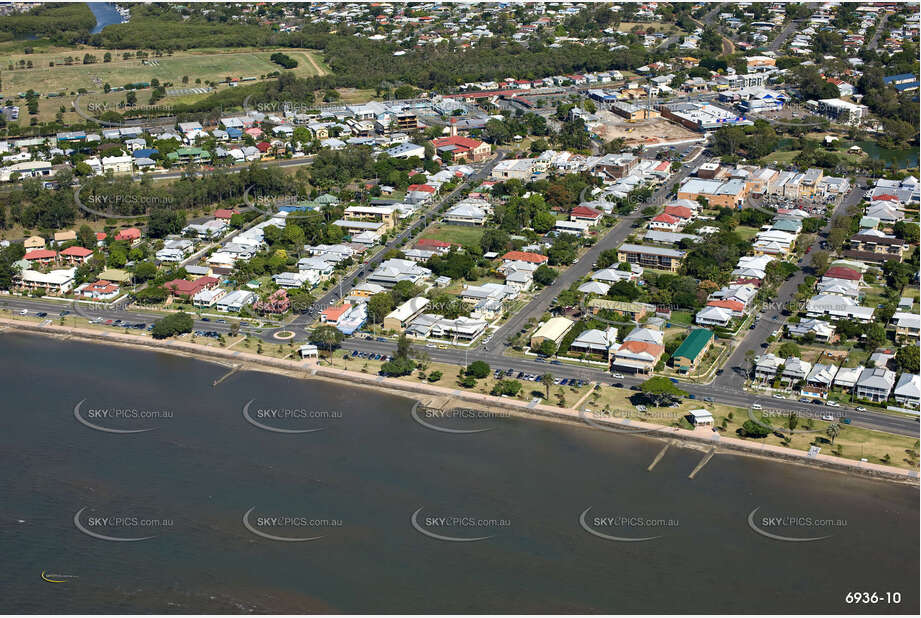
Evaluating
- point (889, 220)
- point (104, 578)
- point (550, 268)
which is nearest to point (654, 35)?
point (889, 220)

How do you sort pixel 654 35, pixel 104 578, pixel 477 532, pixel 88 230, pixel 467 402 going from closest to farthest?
1. pixel 104 578
2. pixel 477 532
3. pixel 467 402
4. pixel 88 230
5. pixel 654 35

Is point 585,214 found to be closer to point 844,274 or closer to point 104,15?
point 844,274

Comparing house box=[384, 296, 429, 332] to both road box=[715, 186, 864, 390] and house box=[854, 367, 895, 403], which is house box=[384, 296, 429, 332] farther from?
house box=[854, 367, 895, 403]

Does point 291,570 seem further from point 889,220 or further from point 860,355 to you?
point 889,220

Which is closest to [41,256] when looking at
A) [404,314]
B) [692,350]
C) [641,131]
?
[404,314]

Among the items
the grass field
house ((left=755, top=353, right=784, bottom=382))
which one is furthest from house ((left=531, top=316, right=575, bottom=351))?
the grass field

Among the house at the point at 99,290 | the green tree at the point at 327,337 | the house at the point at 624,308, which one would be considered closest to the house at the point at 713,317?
the house at the point at 624,308

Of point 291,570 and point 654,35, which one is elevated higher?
point 654,35
